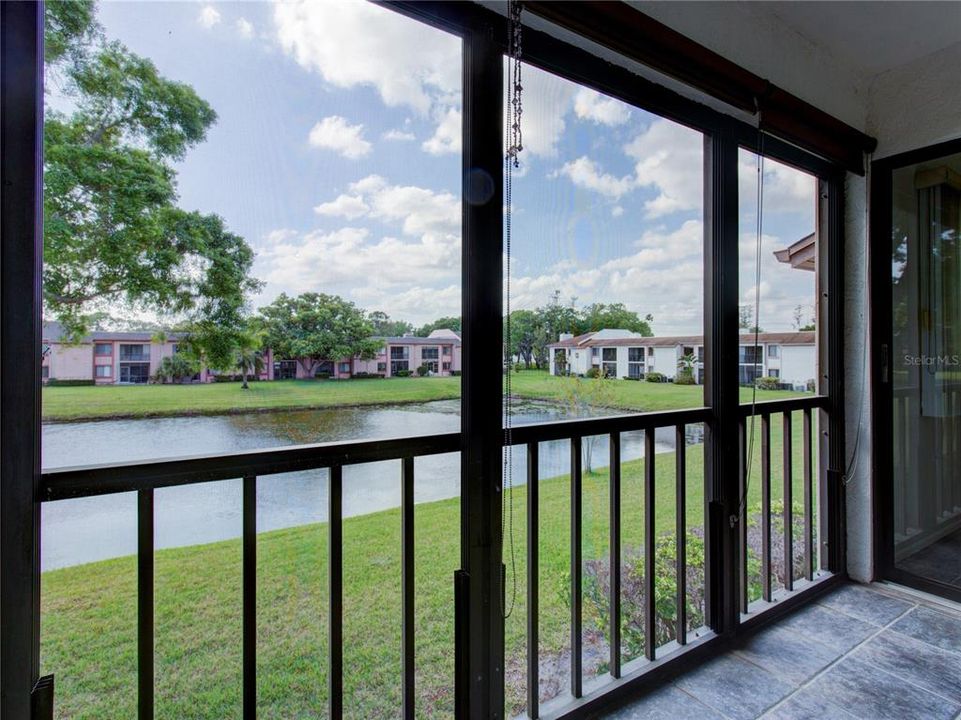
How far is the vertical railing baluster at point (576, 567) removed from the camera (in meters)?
1.58

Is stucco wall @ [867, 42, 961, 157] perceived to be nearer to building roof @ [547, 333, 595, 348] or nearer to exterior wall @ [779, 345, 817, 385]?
exterior wall @ [779, 345, 817, 385]

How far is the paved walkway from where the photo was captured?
5.15 feet

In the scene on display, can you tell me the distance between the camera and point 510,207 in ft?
4.57

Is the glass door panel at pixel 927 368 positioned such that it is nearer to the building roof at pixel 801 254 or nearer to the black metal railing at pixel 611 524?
the building roof at pixel 801 254

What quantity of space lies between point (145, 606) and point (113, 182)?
2.77 feet

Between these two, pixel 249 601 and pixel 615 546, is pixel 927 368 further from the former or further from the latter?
pixel 249 601

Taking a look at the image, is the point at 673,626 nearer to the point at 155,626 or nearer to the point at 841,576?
the point at 841,576

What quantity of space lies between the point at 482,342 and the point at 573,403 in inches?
18.2

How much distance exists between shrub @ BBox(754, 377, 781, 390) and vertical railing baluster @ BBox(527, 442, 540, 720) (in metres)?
1.23

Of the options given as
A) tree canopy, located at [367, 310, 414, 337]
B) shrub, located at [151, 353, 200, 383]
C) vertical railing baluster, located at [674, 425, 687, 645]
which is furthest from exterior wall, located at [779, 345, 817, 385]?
shrub, located at [151, 353, 200, 383]

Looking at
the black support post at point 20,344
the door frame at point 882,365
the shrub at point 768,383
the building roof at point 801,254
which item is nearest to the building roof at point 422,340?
the black support post at point 20,344

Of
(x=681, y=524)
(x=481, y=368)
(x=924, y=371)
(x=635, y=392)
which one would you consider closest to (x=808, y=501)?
(x=924, y=371)

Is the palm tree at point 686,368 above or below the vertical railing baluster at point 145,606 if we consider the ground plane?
above

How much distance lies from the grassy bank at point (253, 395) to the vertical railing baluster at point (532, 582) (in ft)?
0.75
